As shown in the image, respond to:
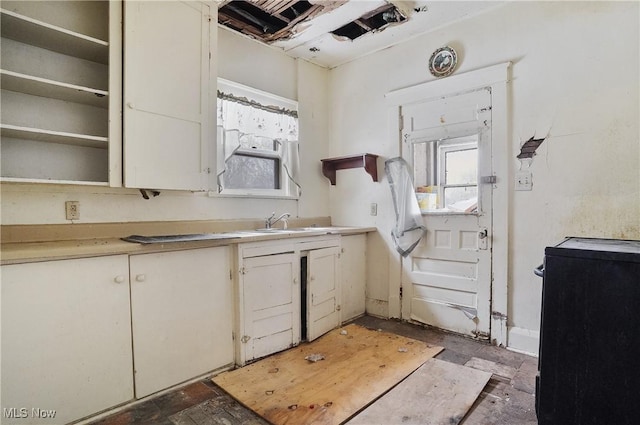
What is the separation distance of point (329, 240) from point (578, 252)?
76.8 inches

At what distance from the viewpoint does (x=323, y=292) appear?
118 inches

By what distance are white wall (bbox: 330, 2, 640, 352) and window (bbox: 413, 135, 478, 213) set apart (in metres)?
0.32

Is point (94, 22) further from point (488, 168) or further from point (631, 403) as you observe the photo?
point (631, 403)

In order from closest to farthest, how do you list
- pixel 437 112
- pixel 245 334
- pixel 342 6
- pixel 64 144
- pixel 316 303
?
pixel 64 144, pixel 245 334, pixel 342 6, pixel 316 303, pixel 437 112

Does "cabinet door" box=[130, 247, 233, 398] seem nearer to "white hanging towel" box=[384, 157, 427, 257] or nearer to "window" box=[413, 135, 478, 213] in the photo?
"white hanging towel" box=[384, 157, 427, 257]

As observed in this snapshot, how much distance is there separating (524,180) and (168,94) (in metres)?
2.68

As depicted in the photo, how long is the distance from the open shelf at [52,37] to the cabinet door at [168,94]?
223 mm

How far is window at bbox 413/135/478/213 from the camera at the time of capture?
9.75 feet

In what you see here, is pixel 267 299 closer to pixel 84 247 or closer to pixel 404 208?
pixel 84 247

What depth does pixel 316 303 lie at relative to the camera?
291 cm

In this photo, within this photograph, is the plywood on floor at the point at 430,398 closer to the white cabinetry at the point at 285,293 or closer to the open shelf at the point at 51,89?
the white cabinetry at the point at 285,293

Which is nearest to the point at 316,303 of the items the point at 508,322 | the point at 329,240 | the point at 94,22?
the point at 329,240

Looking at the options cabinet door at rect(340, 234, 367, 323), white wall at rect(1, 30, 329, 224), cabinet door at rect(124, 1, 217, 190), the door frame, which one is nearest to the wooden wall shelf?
white wall at rect(1, 30, 329, 224)

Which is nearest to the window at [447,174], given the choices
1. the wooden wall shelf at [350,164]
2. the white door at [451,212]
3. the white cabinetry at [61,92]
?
the white door at [451,212]
